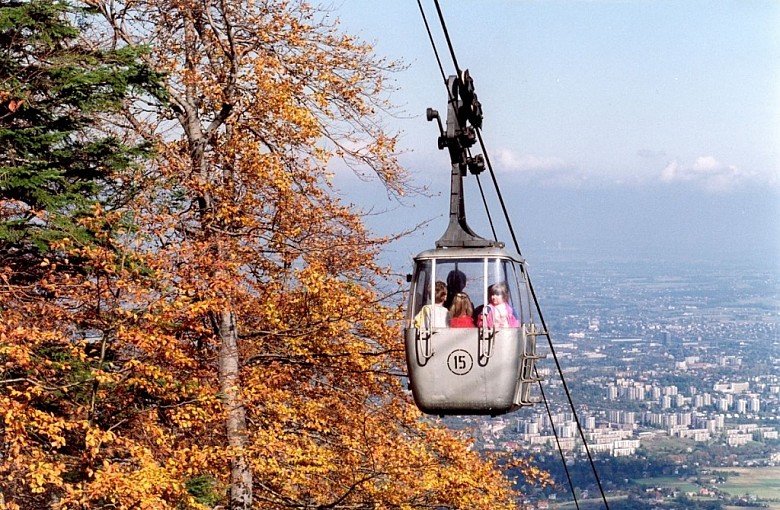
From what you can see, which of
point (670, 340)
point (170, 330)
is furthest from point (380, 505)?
point (670, 340)

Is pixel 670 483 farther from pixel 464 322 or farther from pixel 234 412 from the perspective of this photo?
pixel 464 322

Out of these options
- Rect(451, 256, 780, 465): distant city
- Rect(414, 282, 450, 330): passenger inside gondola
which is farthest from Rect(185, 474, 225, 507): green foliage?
Rect(451, 256, 780, 465): distant city

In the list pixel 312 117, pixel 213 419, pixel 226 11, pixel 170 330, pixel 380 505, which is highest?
pixel 226 11

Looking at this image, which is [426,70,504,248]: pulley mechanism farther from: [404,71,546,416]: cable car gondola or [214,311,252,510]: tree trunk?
[214,311,252,510]: tree trunk

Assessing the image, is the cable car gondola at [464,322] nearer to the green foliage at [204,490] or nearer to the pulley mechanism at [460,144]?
the pulley mechanism at [460,144]

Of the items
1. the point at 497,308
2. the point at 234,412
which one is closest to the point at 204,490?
Result: the point at 234,412

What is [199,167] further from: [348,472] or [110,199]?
[348,472]
